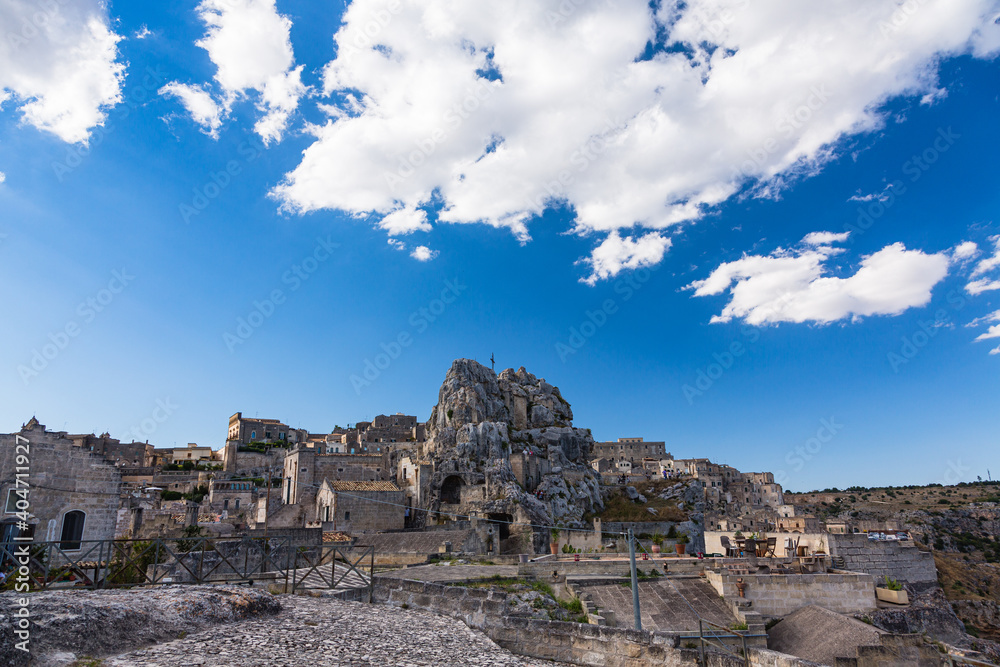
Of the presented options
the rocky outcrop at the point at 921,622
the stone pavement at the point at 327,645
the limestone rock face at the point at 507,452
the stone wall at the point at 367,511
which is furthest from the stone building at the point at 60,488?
the rocky outcrop at the point at 921,622

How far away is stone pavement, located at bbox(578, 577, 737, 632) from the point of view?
17438 mm

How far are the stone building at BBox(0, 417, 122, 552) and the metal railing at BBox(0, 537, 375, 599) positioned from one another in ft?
2.48

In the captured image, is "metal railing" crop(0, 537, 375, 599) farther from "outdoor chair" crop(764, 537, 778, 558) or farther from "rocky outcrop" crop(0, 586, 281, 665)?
"outdoor chair" crop(764, 537, 778, 558)

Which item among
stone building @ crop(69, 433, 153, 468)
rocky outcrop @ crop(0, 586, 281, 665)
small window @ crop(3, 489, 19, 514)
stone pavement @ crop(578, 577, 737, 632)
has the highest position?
stone building @ crop(69, 433, 153, 468)

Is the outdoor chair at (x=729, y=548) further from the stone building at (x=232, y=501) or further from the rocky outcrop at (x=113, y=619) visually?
the stone building at (x=232, y=501)

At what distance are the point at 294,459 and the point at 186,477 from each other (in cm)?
3222

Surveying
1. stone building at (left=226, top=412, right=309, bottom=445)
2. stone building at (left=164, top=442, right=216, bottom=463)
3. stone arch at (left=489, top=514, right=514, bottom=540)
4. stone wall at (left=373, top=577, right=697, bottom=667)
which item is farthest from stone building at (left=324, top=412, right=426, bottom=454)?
stone wall at (left=373, top=577, right=697, bottom=667)

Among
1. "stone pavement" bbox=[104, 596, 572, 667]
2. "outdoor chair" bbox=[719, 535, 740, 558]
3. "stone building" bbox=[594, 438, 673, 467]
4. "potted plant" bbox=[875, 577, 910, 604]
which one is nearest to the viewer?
"stone pavement" bbox=[104, 596, 572, 667]

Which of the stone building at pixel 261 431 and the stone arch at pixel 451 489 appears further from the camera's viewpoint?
the stone building at pixel 261 431

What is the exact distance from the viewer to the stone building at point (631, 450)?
10850 centimetres

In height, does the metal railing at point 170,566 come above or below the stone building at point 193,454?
below

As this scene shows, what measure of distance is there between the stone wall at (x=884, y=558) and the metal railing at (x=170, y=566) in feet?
69.0

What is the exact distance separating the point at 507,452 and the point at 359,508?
751 inches

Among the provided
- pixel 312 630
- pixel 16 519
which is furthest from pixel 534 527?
pixel 312 630
